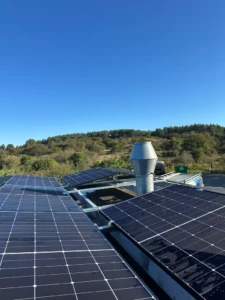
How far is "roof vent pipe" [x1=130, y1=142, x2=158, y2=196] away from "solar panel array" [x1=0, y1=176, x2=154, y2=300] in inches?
128

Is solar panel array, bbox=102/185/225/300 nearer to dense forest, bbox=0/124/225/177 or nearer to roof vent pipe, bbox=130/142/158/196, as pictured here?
roof vent pipe, bbox=130/142/158/196

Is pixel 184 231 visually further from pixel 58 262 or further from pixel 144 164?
pixel 144 164

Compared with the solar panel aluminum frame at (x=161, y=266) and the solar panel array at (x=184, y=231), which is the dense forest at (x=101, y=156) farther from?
the solar panel aluminum frame at (x=161, y=266)

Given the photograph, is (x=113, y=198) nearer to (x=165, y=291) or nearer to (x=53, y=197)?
(x=53, y=197)

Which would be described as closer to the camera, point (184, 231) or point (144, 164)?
point (184, 231)

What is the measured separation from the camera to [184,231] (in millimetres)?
6383

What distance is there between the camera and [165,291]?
5145mm

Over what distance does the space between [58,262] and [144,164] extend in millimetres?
6163

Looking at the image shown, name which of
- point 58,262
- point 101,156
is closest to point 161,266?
point 58,262

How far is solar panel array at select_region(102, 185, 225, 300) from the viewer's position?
4.46 metres

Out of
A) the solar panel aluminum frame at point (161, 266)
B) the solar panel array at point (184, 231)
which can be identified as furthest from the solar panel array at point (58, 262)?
the solar panel array at point (184, 231)

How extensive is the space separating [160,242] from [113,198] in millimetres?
9293

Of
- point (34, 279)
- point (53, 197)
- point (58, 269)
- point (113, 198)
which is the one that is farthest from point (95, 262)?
point (113, 198)

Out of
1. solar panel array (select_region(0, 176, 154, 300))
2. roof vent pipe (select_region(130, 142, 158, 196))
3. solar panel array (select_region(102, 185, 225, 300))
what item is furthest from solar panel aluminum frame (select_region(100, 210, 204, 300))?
roof vent pipe (select_region(130, 142, 158, 196))
